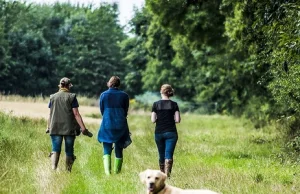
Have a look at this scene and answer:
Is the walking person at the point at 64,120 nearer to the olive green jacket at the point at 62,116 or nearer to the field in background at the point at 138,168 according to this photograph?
the olive green jacket at the point at 62,116

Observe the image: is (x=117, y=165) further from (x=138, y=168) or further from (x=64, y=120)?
(x=64, y=120)

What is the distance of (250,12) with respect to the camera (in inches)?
671

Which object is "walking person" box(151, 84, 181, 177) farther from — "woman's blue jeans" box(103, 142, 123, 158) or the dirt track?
the dirt track

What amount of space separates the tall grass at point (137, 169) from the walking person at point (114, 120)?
0.37 metres

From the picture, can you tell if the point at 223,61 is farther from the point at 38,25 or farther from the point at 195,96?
the point at 38,25

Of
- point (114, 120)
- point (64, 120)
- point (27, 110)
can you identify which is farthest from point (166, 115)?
point (27, 110)

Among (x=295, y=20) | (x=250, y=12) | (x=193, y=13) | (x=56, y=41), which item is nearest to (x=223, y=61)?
(x=193, y=13)

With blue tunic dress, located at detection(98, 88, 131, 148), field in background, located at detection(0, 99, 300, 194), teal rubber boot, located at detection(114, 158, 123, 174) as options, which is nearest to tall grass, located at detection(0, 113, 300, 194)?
field in background, located at detection(0, 99, 300, 194)

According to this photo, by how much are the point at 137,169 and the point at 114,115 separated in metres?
1.21

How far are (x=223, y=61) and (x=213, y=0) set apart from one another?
1000 cm

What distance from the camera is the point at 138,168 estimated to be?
1216 centimetres

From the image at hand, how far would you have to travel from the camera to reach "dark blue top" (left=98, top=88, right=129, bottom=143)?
11812 millimetres

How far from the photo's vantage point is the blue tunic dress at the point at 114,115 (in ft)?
38.8

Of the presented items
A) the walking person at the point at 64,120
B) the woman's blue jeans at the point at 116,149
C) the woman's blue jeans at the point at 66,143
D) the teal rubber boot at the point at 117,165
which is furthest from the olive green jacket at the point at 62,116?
the teal rubber boot at the point at 117,165
